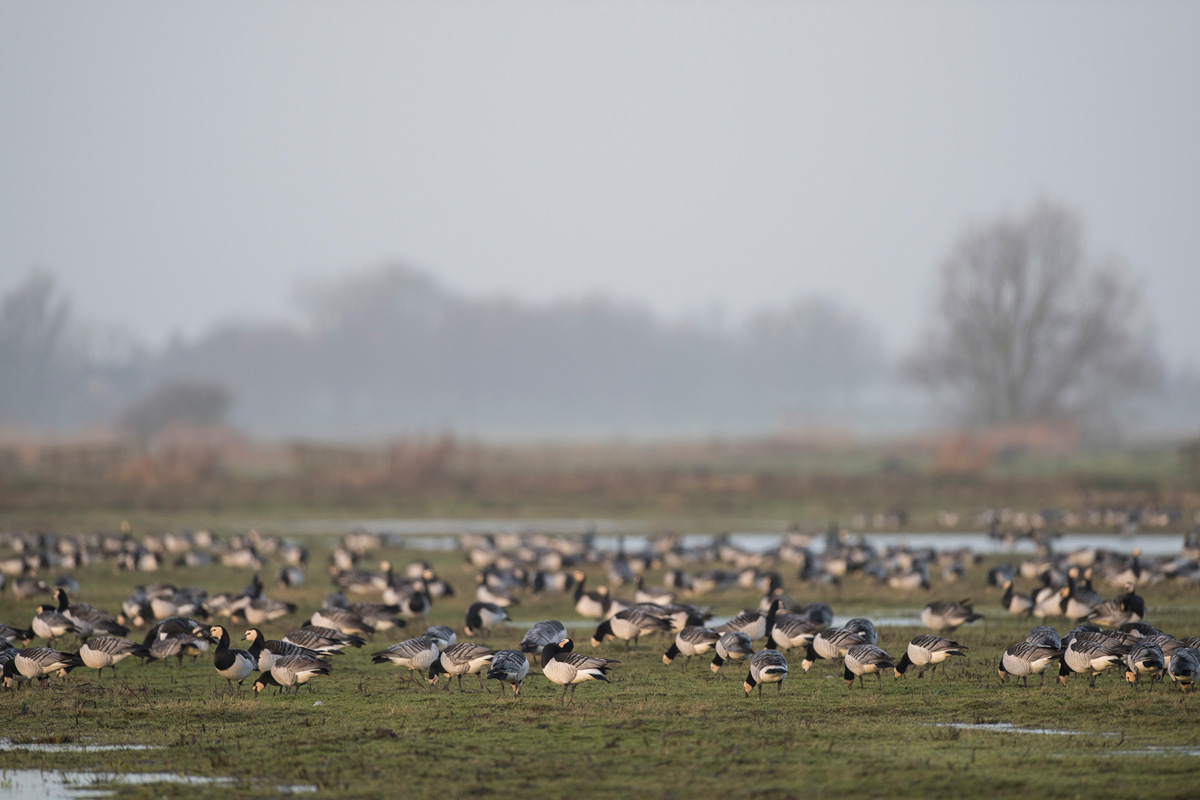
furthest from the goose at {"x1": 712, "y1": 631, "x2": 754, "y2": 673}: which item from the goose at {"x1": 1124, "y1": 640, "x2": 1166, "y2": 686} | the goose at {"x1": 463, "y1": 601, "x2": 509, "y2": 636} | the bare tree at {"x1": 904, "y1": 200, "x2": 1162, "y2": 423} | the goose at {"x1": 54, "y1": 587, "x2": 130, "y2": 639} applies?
the bare tree at {"x1": 904, "y1": 200, "x2": 1162, "y2": 423}

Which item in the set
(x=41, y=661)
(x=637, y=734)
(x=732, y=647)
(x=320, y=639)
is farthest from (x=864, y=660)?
(x=41, y=661)

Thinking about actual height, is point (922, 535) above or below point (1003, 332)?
below

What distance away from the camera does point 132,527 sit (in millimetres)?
32656

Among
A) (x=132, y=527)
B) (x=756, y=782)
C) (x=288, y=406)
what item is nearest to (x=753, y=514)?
(x=132, y=527)

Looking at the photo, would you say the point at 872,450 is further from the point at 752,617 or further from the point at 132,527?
the point at 752,617

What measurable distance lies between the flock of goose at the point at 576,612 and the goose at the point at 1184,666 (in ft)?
0.05

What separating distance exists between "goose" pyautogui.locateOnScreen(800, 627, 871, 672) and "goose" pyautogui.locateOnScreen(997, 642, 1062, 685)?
4.71ft

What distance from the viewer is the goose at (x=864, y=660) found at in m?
11.7

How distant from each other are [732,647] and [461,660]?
2.88 metres

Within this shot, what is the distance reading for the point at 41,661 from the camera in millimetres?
11945

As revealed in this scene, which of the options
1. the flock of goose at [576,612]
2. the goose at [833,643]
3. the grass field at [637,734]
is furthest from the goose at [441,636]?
the goose at [833,643]

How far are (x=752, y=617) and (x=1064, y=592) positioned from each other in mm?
4808

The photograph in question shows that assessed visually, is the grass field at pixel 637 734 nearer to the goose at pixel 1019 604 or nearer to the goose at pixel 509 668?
the goose at pixel 509 668

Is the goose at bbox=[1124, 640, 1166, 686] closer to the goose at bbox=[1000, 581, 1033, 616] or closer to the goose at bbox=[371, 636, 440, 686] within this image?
the goose at bbox=[1000, 581, 1033, 616]
